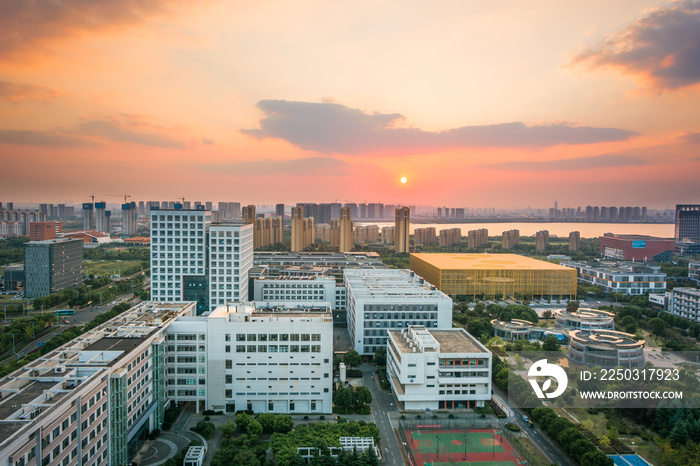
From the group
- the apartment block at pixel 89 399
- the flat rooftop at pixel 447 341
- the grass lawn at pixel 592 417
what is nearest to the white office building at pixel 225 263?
the apartment block at pixel 89 399

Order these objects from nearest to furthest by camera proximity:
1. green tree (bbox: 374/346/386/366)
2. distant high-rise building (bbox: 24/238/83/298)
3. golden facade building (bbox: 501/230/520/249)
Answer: green tree (bbox: 374/346/386/366) < distant high-rise building (bbox: 24/238/83/298) < golden facade building (bbox: 501/230/520/249)

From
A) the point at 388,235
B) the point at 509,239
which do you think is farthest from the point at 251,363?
the point at 388,235

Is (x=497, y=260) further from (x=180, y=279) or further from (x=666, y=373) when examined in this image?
(x=180, y=279)

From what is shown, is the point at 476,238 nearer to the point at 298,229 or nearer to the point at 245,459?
the point at 298,229

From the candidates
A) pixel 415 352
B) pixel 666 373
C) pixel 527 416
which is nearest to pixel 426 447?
pixel 415 352

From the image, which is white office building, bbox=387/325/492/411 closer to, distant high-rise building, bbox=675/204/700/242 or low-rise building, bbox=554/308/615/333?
low-rise building, bbox=554/308/615/333
